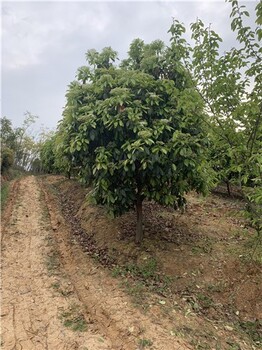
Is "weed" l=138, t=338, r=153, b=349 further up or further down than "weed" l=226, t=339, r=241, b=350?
further up

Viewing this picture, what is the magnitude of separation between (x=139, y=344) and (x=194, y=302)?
1453 millimetres

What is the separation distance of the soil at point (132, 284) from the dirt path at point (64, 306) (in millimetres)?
14

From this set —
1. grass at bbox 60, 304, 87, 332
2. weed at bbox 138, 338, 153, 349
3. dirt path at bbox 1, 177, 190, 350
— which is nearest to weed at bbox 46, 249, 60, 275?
dirt path at bbox 1, 177, 190, 350

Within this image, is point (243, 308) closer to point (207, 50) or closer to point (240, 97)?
point (240, 97)

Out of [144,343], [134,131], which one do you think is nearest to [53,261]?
[144,343]

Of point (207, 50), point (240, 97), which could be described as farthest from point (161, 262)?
point (207, 50)

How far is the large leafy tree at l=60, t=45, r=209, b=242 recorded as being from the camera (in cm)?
480

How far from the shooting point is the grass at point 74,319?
386cm

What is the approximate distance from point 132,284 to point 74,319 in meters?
1.30

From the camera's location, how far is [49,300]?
4555 mm

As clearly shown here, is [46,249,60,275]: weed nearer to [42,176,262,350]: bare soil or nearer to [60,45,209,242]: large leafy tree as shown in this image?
[42,176,262,350]: bare soil

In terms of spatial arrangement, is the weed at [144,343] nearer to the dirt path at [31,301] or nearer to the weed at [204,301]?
the dirt path at [31,301]

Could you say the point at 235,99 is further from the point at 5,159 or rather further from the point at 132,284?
the point at 5,159

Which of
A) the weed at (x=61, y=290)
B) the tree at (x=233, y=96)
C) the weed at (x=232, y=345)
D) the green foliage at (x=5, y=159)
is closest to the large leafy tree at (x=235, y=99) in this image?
the tree at (x=233, y=96)
